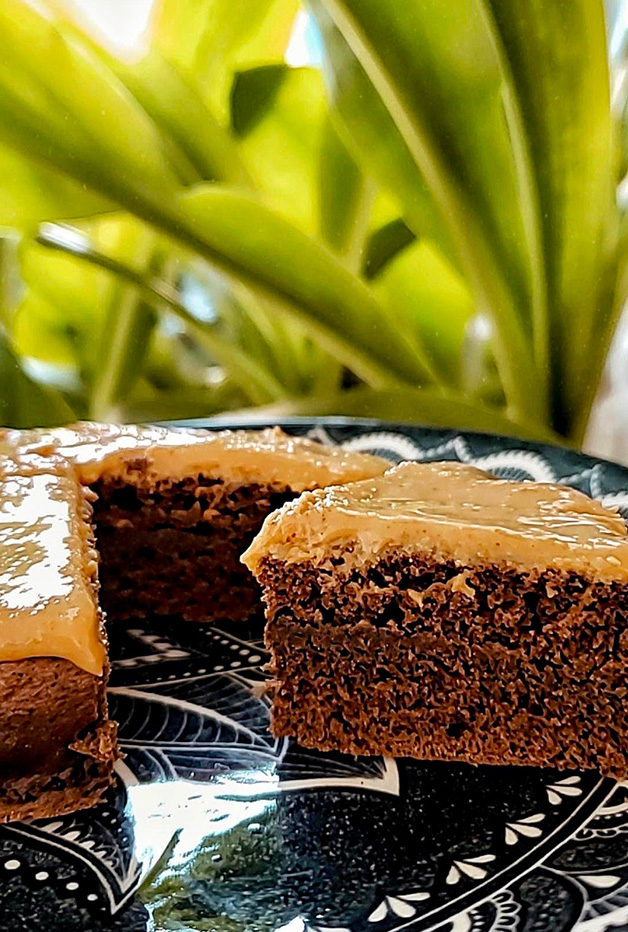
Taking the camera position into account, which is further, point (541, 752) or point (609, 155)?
point (609, 155)

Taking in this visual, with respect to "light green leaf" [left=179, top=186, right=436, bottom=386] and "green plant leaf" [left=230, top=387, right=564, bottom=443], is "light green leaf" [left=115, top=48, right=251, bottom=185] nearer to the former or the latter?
"light green leaf" [left=179, top=186, right=436, bottom=386]

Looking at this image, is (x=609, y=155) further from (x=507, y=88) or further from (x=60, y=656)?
(x=60, y=656)

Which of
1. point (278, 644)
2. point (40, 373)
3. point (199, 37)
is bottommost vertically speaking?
point (278, 644)

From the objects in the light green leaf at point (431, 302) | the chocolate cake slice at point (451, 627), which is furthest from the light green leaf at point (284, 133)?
the chocolate cake slice at point (451, 627)

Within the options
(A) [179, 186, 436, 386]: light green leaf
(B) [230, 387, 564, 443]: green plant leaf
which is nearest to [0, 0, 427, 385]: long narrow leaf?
(A) [179, 186, 436, 386]: light green leaf

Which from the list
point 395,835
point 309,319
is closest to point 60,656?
point 395,835

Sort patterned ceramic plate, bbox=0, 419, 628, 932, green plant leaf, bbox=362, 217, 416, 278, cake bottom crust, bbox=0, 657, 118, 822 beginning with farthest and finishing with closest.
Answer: green plant leaf, bbox=362, 217, 416, 278 → cake bottom crust, bbox=0, 657, 118, 822 → patterned ceramic plate, bbox=0, 419, 628, 932

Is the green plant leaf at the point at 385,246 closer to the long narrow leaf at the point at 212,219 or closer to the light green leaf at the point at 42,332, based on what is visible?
the long narrow leaf at the point at 212,219
